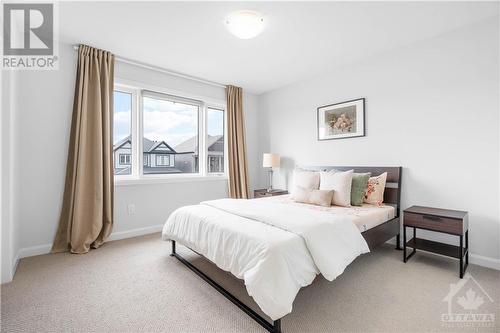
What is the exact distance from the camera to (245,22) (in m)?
2.28

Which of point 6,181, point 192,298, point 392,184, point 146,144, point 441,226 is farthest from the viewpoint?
point 146,144

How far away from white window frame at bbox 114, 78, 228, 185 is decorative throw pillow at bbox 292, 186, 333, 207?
186 cm

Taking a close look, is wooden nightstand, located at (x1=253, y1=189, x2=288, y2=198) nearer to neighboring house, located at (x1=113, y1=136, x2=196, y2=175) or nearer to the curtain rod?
neighboring house, located at (x1=113, y1=136, x2=196, y2=175)

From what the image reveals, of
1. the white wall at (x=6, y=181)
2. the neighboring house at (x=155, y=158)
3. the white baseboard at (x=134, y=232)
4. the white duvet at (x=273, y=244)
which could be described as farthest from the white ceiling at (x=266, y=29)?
the white baseboard at (x=134, y=232)

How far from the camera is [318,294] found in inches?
76.2

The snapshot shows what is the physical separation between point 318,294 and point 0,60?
3.44 m

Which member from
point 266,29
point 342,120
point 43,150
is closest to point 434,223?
point 342,120

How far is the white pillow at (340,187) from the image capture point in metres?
2.84

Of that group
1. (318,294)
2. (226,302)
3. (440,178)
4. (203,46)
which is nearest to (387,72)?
(440,178)

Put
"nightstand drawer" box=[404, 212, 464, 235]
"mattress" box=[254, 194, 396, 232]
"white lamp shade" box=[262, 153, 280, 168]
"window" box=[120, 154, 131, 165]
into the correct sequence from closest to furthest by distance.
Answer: "nightstand drawer" box=[404, 212, 464, 235] < "mattress" box=[254, 194, 396, 232] < "window" box=[120, 154, 131, 165] < "white lamp shade" box=[262, 153, 280, 168]

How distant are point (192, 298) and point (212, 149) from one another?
2.96 meters

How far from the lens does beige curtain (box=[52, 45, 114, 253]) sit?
2.85 m

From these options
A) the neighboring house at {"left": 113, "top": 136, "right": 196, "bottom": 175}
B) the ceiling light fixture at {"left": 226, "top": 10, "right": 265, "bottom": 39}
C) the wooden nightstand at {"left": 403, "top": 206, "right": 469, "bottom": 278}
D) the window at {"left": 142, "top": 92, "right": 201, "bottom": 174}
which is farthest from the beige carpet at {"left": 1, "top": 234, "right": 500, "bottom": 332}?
the ceiling light fixture at {"left": 226, "top": 10, "right": 265, "bottom": 39}

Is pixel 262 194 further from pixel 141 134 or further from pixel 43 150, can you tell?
pixel 43 150
